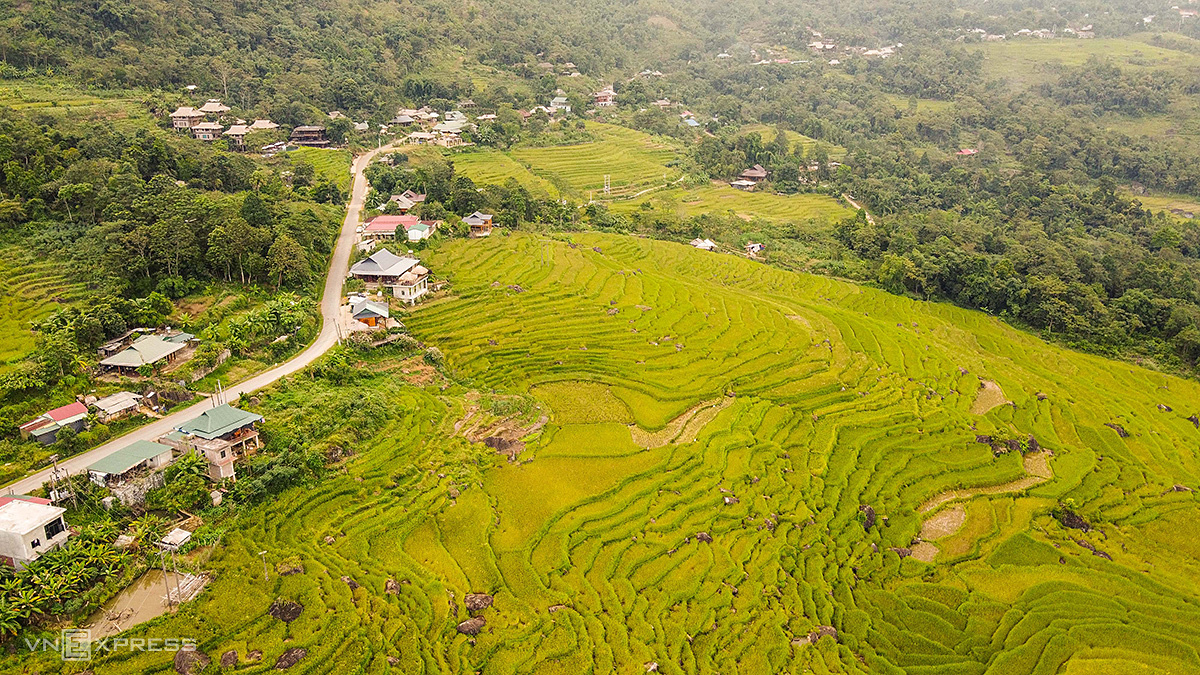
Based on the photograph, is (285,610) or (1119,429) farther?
(1119,429)

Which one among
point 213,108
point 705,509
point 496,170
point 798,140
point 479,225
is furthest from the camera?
point 798,140

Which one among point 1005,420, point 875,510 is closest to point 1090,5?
point 1005,420

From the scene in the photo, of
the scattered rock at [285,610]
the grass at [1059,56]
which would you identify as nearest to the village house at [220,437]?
the scattered rock at [285,610]

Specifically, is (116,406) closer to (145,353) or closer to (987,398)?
(145,353)

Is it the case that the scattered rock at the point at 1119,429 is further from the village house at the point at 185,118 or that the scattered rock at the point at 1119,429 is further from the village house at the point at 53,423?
the village house at the point at 185,118

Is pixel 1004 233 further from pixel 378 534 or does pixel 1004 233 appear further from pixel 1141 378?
pixel 378 534

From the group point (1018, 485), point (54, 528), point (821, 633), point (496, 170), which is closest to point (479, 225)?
point (496, 170)
